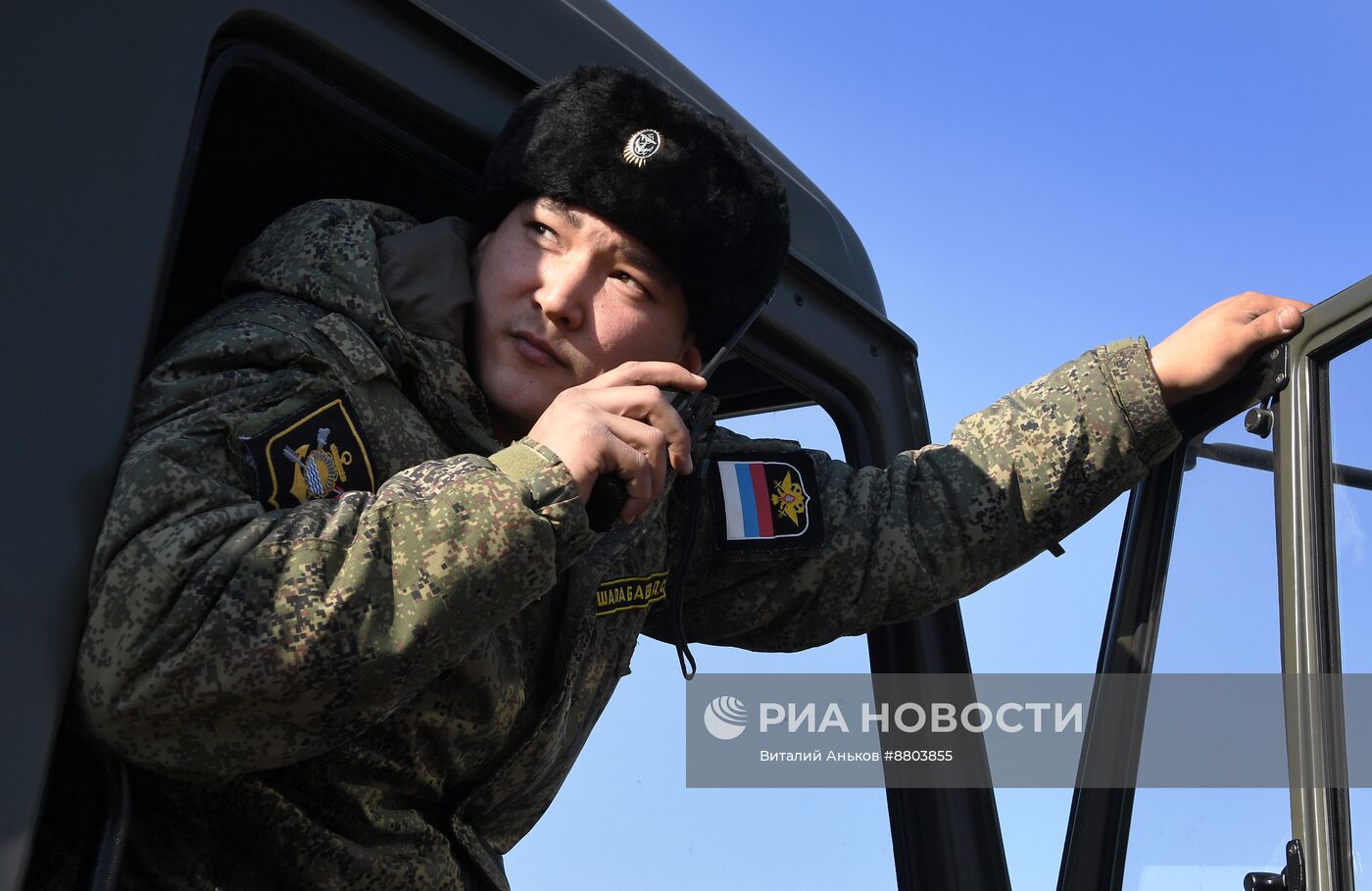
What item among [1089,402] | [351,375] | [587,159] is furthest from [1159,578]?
[351,375]

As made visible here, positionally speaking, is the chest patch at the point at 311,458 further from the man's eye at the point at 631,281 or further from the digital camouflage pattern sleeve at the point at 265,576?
the man's eye at the point at 631,281

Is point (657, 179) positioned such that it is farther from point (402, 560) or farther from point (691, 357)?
point (402, 560)

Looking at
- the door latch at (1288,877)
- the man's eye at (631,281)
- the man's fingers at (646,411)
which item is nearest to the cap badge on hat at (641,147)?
the man's eye at (631,281)

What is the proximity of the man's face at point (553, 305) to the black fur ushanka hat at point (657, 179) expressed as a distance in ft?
0.09

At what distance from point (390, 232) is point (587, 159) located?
24cm

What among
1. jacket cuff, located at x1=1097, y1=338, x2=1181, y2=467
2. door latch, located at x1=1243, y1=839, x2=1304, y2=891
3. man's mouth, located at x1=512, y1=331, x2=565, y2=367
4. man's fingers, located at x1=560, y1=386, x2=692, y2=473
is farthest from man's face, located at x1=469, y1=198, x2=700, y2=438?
door latch, located at x1=1243, y1=839, x2=1304, y2=891

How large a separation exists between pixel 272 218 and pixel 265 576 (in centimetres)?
79

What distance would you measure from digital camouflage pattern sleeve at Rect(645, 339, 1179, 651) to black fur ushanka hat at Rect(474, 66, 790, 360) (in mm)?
250

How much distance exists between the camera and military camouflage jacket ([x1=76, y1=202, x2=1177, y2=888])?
46.6 inches

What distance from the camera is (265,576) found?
3.94ft

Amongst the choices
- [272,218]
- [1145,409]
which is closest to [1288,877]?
[1145,409]

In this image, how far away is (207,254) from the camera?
1817mm

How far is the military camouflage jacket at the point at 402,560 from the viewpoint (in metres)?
1.18

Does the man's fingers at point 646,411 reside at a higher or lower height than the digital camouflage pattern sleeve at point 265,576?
higher
